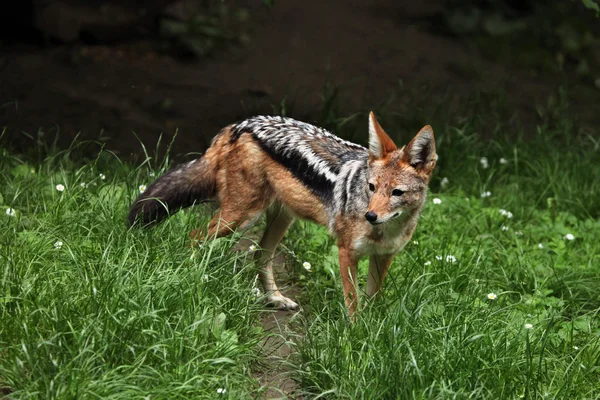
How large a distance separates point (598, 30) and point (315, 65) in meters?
3.89

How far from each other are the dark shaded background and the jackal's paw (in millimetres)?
2476

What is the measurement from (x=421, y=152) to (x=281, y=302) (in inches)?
56.2

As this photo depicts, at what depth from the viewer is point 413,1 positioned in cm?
1260

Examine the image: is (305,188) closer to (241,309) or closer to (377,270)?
(377,270)

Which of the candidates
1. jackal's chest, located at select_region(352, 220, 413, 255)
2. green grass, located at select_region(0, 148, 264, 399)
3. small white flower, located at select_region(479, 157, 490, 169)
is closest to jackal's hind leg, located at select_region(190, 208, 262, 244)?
green grass, located at select_region(0, 148, 264, 399)

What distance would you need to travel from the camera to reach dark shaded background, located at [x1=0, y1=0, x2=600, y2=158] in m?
8.82

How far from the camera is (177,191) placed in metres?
5.96

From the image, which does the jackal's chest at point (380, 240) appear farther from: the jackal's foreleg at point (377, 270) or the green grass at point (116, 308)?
the green grass at point (116, 308)

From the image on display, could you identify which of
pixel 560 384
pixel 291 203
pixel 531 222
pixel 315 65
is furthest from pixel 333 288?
pixel 315 65

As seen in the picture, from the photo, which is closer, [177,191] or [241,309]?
[241,309]

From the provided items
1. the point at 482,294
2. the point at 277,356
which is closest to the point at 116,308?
the point at 277,356

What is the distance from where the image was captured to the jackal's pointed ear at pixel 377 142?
5.37m

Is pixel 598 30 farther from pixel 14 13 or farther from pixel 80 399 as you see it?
pixel 80 399

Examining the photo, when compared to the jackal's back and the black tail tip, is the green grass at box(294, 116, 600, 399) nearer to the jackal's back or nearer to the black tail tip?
the jackal's back
